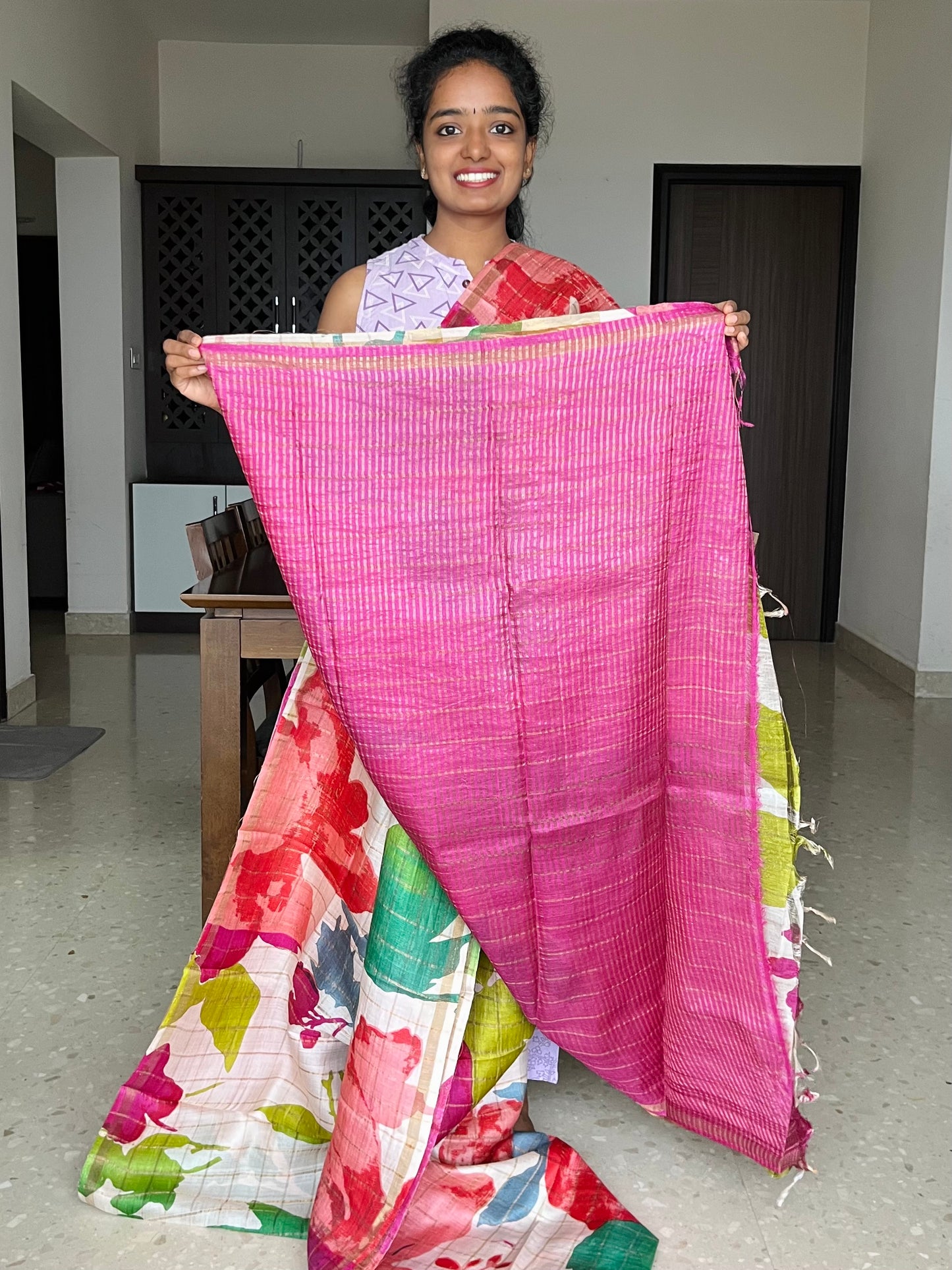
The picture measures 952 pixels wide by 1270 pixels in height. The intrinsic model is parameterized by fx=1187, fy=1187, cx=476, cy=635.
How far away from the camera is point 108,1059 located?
1.79 m

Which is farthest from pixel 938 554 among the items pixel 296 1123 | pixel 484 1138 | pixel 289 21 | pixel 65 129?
pixel 289 21

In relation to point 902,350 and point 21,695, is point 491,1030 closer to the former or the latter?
point 21,695

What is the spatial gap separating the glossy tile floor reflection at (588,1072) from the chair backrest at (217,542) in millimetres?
694

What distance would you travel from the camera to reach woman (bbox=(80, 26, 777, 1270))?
4.49 feet

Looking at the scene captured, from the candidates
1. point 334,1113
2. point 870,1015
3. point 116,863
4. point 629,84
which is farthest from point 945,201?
point 334,1113

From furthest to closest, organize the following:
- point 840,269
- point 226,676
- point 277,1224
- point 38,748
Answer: point 840,269, point 38,748, point 226,676, point 277,1224

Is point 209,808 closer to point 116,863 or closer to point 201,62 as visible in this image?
point 116,863

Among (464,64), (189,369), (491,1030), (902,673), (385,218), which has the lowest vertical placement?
(902,673)

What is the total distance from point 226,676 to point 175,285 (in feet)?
14.3

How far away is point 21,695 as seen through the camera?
165 inches

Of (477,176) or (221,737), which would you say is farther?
(221,737)

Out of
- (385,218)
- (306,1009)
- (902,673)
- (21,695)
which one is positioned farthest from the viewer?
(385,218)

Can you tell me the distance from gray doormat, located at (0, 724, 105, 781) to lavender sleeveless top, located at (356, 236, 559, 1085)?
2.06 m

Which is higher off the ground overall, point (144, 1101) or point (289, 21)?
point (289, 21)
